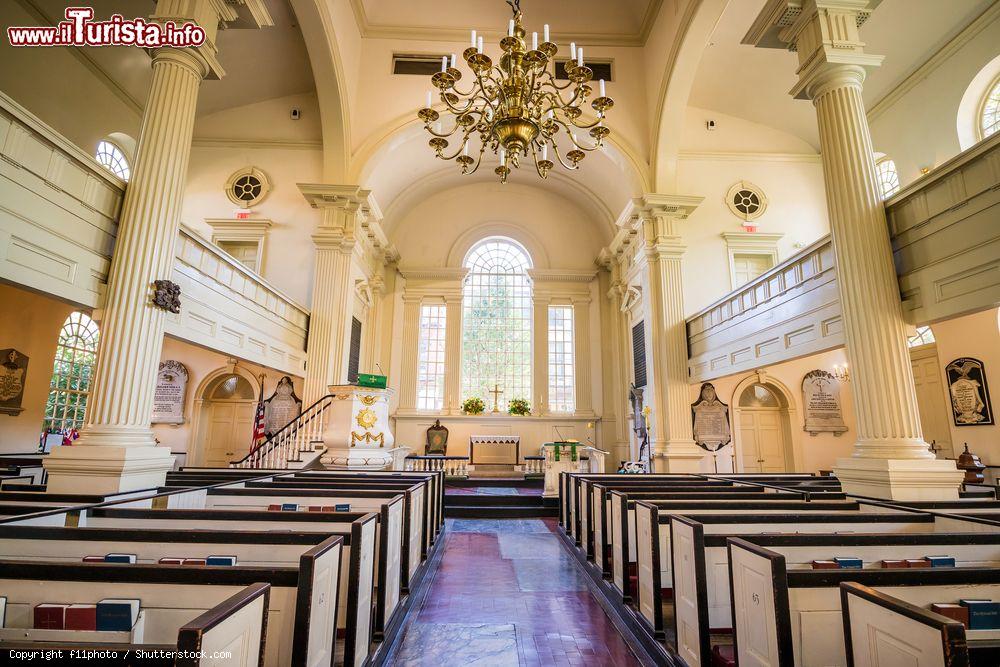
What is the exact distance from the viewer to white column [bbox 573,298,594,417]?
42.3ft

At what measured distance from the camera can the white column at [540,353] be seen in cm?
1291

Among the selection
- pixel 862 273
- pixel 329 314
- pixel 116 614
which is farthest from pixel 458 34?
pixel 116 614

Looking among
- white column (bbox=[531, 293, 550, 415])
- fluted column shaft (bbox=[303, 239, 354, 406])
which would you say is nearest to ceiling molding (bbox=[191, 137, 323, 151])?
fluted column shaft (bbox=[303, 239, 354, 406])

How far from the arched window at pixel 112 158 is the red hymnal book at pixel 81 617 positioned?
878 cm

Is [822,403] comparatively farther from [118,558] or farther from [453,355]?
[118,558]

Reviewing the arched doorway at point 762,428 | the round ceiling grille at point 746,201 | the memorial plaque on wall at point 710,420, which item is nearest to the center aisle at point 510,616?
the memorial plaque on wall at point 710,420

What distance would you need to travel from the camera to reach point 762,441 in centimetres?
1006

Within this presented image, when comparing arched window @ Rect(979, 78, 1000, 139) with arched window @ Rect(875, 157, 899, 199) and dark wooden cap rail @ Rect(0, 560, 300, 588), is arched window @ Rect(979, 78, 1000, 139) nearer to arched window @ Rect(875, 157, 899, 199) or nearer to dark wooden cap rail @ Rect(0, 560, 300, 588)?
arched window @ Rect(875, 157, 899, 199)

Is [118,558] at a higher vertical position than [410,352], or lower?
lower

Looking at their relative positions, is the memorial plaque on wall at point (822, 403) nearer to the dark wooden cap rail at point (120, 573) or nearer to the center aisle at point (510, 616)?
the center aisle at point (510, 616)

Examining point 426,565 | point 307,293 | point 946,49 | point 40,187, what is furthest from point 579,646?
point 946,49

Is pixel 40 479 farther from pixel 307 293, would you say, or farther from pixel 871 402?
pixel 871 402

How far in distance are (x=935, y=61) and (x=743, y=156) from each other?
3.27 meters

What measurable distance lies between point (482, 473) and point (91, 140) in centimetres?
948
